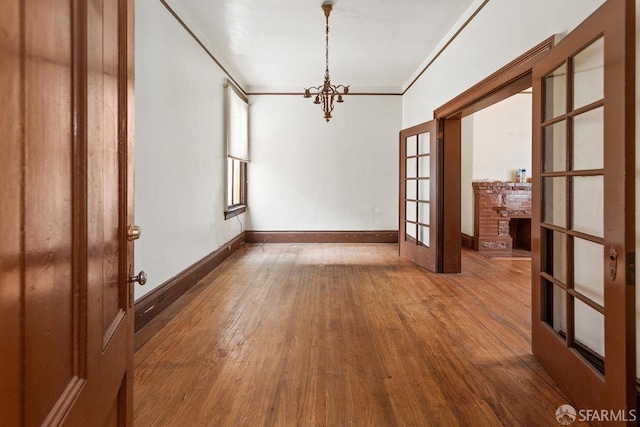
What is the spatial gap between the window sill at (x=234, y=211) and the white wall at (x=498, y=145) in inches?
157

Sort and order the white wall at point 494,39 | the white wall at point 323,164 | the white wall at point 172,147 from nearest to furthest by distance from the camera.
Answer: the white wall at point 494,39 → the white wall at point 172,147 → the white wall at point 323,164

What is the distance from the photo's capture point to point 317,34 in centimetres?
425

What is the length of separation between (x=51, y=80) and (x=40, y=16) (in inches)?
3.5

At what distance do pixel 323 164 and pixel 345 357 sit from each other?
4851 millimetres

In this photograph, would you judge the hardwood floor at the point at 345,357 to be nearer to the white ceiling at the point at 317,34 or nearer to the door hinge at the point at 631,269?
the door hinge at the point at 631,269

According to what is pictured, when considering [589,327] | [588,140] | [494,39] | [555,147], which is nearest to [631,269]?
[589,327]

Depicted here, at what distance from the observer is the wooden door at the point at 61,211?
0.47 meters

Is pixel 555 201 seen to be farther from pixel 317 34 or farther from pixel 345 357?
pixel 317 34

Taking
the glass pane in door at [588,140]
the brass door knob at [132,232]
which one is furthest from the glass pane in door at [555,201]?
the brass door knob at [132,232]

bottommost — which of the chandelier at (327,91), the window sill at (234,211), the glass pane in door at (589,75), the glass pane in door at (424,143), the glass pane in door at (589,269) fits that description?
the glass pane in door at (589,269)

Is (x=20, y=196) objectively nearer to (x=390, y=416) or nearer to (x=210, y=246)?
(x=390, y=416)

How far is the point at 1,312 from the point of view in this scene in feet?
1.44

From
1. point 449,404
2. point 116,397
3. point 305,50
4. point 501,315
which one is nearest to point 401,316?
point 501,315

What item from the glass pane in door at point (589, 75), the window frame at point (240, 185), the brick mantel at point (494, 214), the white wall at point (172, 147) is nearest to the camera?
the glass pane in door at point (589, 75)
